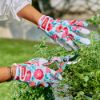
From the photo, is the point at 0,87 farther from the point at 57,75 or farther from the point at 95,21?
the point at 57,75

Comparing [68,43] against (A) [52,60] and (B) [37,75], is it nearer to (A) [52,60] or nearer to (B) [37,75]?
(A) [52,60]

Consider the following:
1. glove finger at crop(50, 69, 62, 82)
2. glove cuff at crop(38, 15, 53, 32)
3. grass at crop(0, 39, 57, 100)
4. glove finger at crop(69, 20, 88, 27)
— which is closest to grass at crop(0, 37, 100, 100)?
glove finger at crop(50, 69, 62, 82)

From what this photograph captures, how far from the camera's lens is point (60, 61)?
3.99 meters

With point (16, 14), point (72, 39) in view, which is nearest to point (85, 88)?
point (72, 39)

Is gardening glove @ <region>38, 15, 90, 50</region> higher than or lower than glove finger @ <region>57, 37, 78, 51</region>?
higher

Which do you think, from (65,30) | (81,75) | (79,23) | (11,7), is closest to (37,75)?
(81,75)

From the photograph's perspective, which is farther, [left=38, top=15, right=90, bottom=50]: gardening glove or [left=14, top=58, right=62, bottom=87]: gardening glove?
[left=38, top=15, right=90, bottom=50]: gardening glove

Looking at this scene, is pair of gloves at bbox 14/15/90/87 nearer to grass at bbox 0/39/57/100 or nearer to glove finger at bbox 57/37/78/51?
glove finger at bbox 57/37/78/51

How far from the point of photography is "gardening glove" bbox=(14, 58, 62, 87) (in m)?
3.89

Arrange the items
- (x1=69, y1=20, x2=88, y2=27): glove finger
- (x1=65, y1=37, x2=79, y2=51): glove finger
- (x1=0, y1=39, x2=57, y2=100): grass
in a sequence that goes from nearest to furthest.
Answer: (x1=65, y1=37, x2=79, y2=51): glove finger → (x1=69, y1=20, x2=88, y2=27): glove finger → (x1=0, y1=39, x2=57, y2=100): grass

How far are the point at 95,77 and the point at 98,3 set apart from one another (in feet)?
32.2

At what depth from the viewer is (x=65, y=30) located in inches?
166

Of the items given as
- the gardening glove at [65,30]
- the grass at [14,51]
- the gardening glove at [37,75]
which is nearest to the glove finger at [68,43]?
the gardening glove at [65,30]

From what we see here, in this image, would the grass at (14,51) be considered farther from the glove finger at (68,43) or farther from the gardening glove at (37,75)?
the gardening glove at (37,75)
